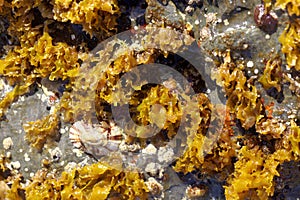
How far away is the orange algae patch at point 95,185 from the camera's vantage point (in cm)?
238

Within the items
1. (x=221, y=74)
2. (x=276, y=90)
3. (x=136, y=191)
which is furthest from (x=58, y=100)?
(x=276, y=90)

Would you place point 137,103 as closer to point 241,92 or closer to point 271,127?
point 241,92

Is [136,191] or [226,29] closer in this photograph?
[226,29]

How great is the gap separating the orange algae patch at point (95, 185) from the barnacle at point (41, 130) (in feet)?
0.60

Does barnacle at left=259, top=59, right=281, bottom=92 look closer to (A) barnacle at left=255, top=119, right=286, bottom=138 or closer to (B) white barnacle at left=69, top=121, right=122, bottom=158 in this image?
(A) barnacle at left=255, top=119, right=286, bottom=138

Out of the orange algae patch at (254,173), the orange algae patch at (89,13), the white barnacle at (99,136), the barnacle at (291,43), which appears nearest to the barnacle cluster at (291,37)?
the barnacle at (291,43)

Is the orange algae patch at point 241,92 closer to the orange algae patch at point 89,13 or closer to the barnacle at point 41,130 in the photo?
the orange algae patch at point 89,13

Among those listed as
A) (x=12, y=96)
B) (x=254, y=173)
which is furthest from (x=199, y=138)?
(x=12, y=96)

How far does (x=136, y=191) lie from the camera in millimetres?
2377

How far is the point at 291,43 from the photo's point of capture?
6.51 ft

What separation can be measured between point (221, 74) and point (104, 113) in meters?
0.55

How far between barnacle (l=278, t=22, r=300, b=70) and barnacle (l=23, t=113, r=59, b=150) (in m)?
1.07

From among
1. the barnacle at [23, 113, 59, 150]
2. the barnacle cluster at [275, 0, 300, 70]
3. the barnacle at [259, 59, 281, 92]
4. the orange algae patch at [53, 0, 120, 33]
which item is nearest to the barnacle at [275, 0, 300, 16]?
the barnacle cluster at [275, 0, 300, 70]

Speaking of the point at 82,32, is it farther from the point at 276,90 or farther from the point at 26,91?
the point at 276,90
